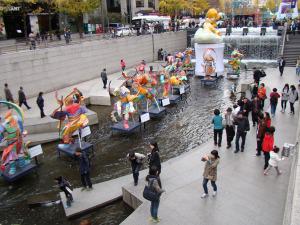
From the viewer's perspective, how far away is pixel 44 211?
9.73 m

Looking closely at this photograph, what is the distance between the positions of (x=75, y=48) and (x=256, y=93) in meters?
13.4

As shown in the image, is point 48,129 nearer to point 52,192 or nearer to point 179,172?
point 52,192

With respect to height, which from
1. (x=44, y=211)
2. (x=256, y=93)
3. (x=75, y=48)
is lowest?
(x=44, y=211)

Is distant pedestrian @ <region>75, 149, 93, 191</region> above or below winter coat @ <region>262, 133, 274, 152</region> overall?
below

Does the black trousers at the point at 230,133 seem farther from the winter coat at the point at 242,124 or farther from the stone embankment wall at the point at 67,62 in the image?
the stone embankment wall at the point at 67,62

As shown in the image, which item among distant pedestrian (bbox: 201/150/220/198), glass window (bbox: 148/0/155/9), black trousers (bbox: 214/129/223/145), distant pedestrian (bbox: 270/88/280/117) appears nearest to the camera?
distant pedestrian (bbox: 201/150/220/198)

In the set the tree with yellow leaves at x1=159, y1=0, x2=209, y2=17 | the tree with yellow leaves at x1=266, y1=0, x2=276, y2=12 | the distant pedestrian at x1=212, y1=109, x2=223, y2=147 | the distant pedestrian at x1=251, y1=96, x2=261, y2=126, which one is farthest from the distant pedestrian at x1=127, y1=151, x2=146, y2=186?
the tree with yellow leaves at x1=266, y1=0, x2=276, y2=12

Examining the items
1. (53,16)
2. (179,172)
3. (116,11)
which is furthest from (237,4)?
(179,172)

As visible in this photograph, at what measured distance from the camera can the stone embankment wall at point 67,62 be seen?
65.3 ft

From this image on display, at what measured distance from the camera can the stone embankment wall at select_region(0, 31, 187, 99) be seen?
65.3 feet

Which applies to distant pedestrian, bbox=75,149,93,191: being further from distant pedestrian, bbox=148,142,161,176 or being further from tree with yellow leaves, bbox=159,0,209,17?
tree with yellow leaves, bbox=159,0,209,17

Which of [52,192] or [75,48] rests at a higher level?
[75,48]

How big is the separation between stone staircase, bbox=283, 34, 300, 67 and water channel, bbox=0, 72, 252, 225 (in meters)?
11.5

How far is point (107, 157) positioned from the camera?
1294 centimetres
